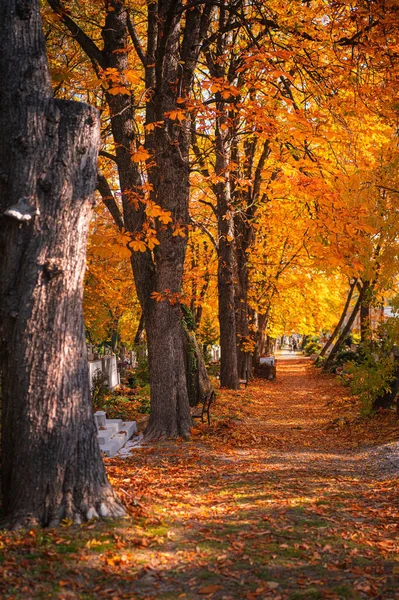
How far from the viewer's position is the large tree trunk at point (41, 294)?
534 cm

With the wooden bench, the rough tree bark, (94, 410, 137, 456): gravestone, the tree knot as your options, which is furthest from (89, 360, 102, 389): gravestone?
the tree knot

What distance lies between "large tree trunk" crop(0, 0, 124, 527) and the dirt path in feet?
1.40

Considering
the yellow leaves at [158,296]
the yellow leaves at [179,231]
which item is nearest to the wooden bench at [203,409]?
the yellow leaves at [158,296]

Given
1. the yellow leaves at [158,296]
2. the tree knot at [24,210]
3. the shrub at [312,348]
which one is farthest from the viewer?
the shrub at [312,348]

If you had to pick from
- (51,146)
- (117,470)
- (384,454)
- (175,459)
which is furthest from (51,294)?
(384,454)

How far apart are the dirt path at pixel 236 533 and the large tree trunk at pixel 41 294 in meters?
0.43

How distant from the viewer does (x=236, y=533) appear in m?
5.81

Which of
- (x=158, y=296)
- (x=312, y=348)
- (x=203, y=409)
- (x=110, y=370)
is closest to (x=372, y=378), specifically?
(x=203, y=409)

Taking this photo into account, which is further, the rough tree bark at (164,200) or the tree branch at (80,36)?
the rough tree bark at (164,200)

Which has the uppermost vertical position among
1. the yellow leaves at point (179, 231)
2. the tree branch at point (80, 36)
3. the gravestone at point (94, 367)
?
the tree branch at point (80, 36)

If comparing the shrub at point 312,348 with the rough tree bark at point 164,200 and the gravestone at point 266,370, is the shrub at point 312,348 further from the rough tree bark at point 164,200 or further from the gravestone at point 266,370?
the rough tree bark at point 164,200

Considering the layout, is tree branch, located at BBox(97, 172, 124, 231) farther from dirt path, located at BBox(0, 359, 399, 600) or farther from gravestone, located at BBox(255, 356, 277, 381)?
gravestone, located at BBox(255, 356, 277, 381)

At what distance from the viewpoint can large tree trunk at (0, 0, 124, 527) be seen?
534 centimetres

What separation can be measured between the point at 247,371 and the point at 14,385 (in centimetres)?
2042
